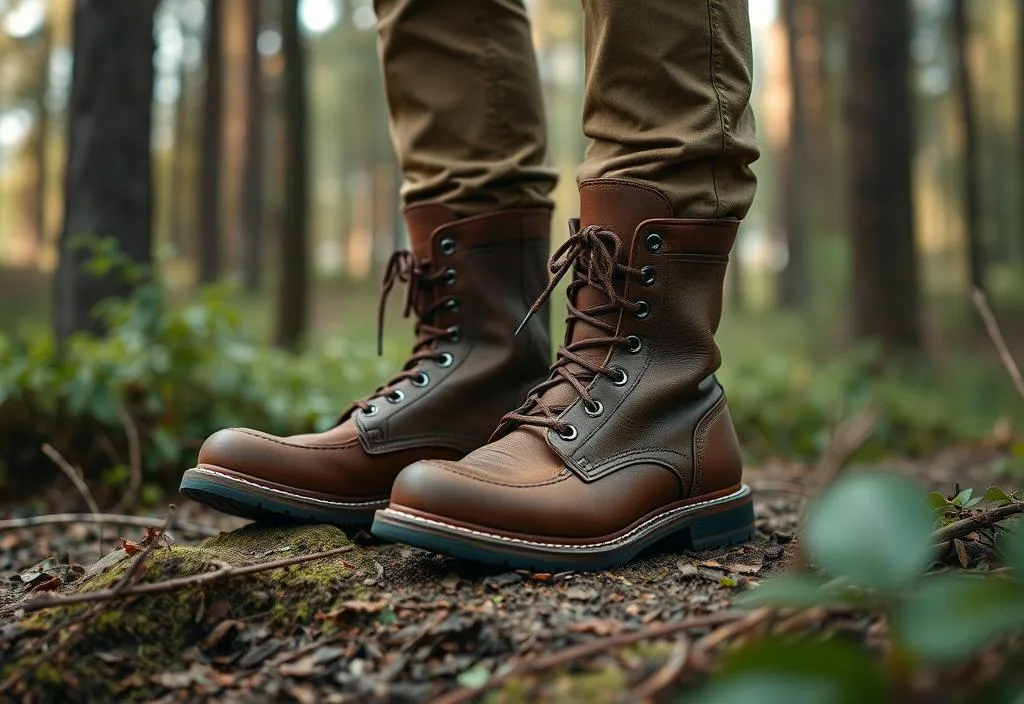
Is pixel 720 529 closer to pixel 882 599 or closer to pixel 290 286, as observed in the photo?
pixel 882 599

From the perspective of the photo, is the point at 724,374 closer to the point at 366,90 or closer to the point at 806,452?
the point at 806,452

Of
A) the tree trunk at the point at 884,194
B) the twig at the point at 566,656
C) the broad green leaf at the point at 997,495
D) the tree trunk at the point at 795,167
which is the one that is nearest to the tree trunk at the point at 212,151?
the tree trunk at the point at 884,194

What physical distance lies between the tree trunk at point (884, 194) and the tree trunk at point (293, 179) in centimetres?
423

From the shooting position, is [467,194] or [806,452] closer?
[467,194]

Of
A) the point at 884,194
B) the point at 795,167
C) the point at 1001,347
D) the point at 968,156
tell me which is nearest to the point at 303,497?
the point at 1001,347

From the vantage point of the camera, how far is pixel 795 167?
1653cm

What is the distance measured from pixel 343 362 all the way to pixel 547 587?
12.0 ft

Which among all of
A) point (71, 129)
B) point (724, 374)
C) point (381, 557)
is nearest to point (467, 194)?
point (381, 557)

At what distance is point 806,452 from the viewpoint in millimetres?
4684

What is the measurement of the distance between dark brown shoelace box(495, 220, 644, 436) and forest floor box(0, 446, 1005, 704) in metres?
0.30

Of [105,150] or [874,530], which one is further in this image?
[105,150]

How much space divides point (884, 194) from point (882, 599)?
614 cm

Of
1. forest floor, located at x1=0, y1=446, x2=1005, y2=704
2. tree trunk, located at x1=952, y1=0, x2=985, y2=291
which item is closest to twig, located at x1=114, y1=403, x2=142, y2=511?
forest floor, located at x1=0, y1=446, x2=1005, y2=704

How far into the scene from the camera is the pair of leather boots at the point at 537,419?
1.44 meters
